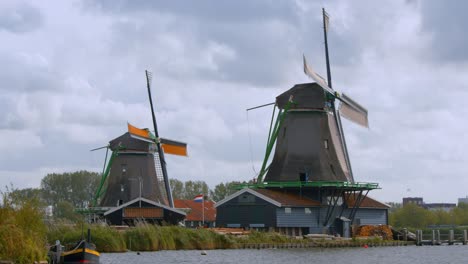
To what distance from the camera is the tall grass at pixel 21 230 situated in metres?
22.4

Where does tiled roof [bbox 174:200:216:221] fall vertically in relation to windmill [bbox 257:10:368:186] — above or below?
below

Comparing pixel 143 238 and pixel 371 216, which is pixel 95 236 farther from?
pixel 371 216

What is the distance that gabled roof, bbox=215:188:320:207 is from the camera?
50.0 metres

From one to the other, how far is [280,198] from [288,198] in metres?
0.87

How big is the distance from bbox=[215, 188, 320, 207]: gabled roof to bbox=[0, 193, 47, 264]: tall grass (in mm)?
26004

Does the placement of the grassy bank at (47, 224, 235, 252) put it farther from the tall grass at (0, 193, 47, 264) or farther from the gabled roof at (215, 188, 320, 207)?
the tall grass at (0, 193, 47, 264)

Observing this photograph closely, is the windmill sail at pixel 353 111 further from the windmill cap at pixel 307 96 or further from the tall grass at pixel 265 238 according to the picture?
the tall grass at pixel 265 238

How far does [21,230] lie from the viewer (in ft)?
75.2

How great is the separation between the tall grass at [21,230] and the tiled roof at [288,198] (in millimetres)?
26405

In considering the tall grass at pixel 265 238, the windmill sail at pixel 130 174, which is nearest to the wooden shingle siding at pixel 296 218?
the tall grass at pixel 265 238

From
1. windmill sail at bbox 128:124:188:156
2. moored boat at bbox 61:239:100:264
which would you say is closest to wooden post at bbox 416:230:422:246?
windmill sail at bbox 128:124:188:156

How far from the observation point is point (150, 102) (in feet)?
227

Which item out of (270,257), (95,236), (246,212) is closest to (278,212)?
(246,212)

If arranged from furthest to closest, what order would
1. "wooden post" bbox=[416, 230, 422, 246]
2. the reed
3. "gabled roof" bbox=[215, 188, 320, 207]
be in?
"wooden post" bbox=[416, 230, 422, 246] → "gabled roof" bbox=[215, 188, 320, 207] → the reed
